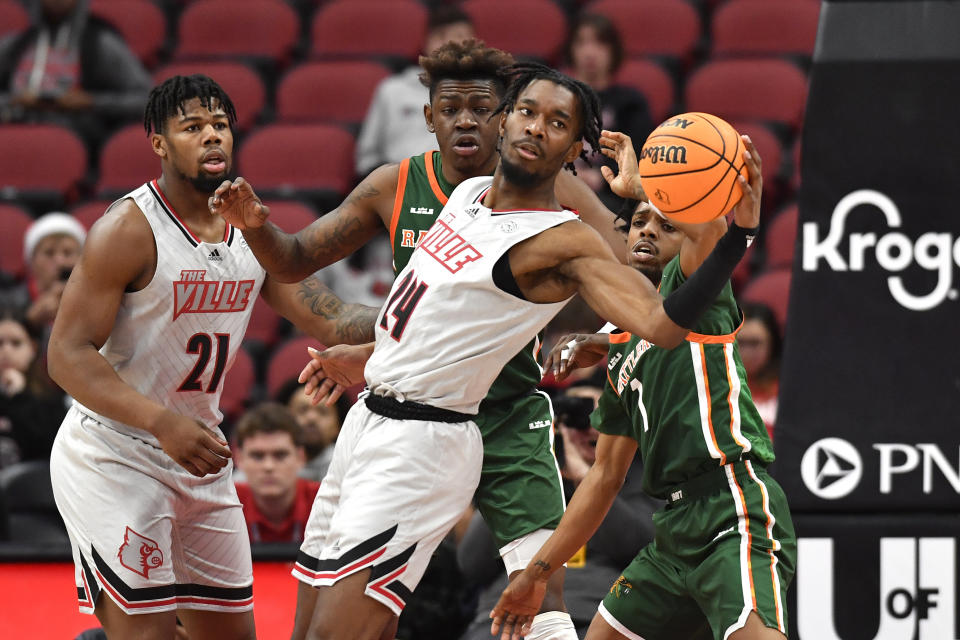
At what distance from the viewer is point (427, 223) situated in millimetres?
4852

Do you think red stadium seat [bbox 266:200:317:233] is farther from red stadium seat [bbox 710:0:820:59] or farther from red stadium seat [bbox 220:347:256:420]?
red stadium seat [bbox 710:0:820:59]

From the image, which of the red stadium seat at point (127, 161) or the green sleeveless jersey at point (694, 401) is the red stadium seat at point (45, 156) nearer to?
the red stadium seat at point (127, 161)

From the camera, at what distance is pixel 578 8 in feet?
35.3

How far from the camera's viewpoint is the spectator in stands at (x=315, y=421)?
23.6 feet

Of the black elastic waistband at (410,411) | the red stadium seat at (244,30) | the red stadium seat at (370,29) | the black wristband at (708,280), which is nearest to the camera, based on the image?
the black wristband at (708,280)

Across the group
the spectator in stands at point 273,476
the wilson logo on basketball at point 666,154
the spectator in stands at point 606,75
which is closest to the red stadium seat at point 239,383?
the spectator in stands at point 273,476

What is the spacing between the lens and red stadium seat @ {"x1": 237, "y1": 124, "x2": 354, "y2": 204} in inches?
380

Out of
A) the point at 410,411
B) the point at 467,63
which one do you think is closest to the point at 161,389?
the point at 410,411

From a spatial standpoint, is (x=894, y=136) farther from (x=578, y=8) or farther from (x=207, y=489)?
(x=578, y=8)

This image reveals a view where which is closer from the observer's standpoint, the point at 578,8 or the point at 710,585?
the point at 710,585

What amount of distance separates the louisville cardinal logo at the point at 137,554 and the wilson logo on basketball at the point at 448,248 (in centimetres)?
131

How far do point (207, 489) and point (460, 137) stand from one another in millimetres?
1495

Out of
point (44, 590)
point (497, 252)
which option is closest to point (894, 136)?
point (497, 252)

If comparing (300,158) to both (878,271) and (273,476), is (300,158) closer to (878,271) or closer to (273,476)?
(273,476)
